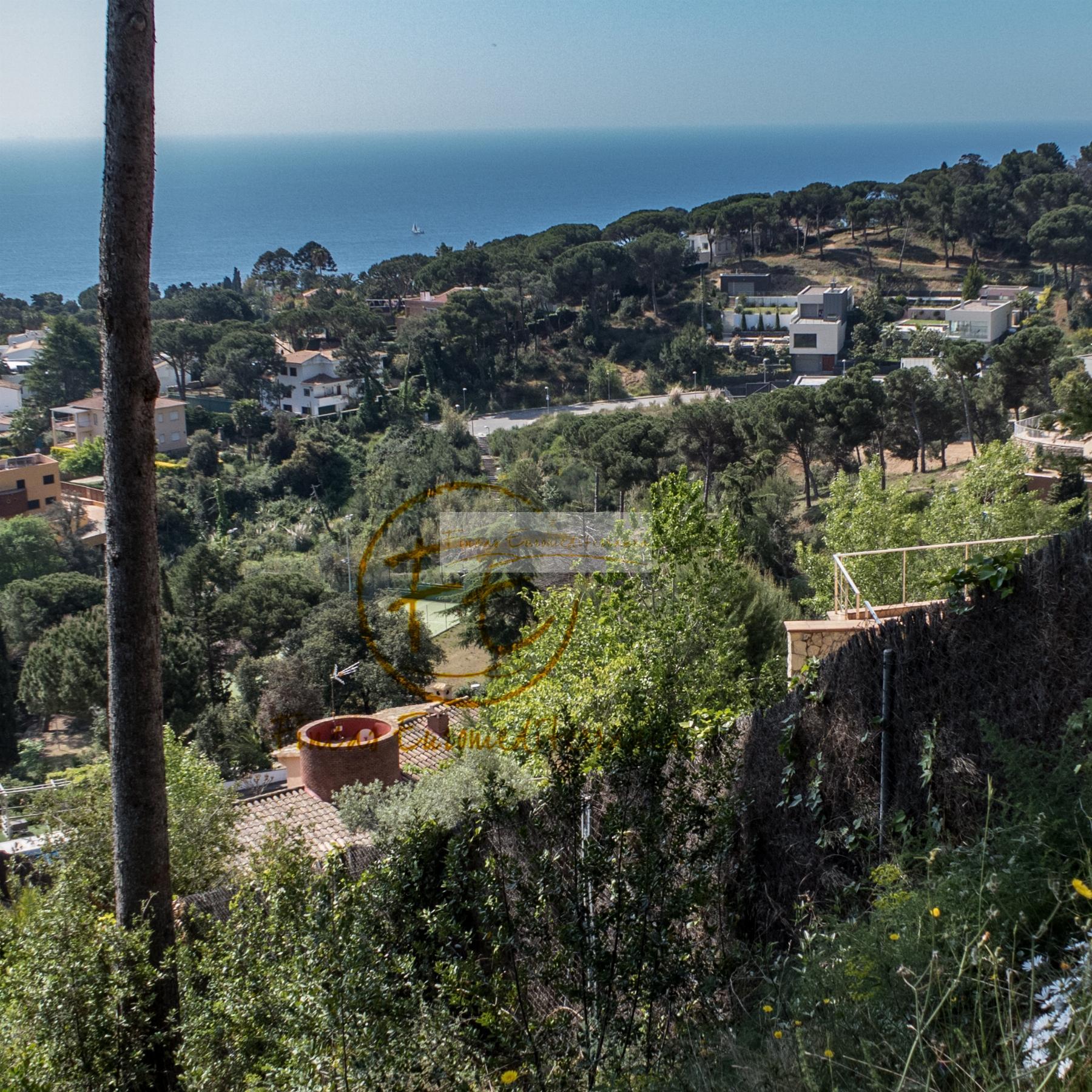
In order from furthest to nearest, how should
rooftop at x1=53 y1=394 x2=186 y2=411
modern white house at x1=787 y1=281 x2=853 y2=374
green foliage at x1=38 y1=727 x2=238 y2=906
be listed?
modern white house at x1=787 y1=281 x2=853 y2=374, rooftop at x1=53 y1=394 x2=186 y2=411, green foliage at x1=38 y1=727 x2=238 y2=906

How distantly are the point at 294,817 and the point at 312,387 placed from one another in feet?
109

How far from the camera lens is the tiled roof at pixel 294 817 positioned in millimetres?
→ 6527

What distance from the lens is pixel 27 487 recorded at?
98.8ft

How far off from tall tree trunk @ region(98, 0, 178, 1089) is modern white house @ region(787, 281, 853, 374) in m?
35.9

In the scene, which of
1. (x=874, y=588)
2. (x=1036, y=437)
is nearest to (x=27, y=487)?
(x=1036, y=437)

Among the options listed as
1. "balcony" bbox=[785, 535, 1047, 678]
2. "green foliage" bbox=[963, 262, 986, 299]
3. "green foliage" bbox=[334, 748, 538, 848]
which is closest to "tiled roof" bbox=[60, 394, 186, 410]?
"green foliage" bbox=[963, 262, 986, 299]

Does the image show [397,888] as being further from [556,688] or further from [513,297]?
[513,297]

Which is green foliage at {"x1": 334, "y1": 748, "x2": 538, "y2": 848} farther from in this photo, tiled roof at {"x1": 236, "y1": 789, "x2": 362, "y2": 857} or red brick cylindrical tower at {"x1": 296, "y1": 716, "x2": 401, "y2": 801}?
red brick cylindrical tower at {"x1": 296, "y1": 716, "x2": 401, "y2": 801}

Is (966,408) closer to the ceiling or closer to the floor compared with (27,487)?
closer to the ceiling

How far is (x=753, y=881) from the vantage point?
11.5 ft

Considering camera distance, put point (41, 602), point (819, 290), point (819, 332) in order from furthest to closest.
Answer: point (819, 290) → point (819, 332) → point (41, 602)

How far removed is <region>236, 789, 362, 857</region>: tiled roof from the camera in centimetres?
653

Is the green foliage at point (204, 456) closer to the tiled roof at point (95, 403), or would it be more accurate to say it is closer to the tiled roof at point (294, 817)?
the tiled roof at point (95, 403)

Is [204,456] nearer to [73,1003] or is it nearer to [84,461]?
[84,461]
